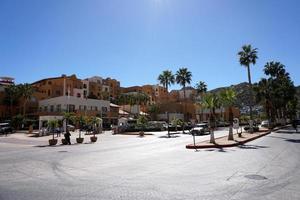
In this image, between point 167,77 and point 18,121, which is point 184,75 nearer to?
point 167,77

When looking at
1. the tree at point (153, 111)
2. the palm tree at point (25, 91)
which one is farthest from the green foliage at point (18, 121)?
the tree at point (153, 111)

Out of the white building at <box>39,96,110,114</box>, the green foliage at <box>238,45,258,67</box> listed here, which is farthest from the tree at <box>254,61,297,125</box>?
the white building at <box>39,96,110,114</box>

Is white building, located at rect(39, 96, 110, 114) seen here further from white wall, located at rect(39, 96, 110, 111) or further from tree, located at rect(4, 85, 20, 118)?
tree, located at rect(4, 85, 20, 118)

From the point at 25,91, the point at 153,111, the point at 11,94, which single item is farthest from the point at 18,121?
the point at 153,111

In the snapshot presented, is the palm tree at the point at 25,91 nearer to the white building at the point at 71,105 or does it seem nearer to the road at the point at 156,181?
the white building at the point at 71,105

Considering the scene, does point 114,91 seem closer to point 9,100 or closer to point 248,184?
point 9,100

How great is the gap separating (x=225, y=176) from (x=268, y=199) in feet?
10.9

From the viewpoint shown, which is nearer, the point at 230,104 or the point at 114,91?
the point at 230,104

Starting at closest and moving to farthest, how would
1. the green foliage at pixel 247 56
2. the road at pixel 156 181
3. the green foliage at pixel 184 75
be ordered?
1. the road at pixel 156 181
2. the green foliage at pixel 247 56
3. the green foliage at pixel 184 75

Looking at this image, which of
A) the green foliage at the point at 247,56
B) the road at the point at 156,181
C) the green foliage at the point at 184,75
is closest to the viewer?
the road at the point at 156,181

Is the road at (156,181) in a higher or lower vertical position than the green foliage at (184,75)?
lower

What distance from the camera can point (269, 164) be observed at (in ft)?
45.7

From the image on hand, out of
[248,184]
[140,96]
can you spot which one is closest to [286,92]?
[140,96]

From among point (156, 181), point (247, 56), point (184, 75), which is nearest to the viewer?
point (156, 181)
